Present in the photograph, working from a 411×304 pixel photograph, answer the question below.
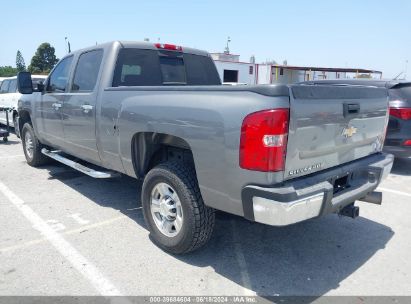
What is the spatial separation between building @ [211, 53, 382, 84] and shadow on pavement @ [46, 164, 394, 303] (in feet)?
106

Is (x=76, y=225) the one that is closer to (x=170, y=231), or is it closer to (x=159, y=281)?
(x=170, y=231)

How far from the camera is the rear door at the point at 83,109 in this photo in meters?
4.28

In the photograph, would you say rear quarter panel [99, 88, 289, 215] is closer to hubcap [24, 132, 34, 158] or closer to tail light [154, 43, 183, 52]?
tail light [154, 43, 183, 52]

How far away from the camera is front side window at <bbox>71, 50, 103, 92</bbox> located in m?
4.43

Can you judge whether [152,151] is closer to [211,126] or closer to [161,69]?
[211,126]

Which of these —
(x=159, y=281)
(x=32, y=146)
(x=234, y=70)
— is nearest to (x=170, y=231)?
(x=159, y=281)

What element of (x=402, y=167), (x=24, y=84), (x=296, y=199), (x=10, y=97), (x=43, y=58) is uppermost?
(x=43, y=58)

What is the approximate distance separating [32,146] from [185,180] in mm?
4709

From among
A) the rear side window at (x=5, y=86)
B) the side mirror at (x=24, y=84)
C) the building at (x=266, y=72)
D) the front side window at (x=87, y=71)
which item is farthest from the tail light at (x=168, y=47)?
the building at (x=266, y=72)

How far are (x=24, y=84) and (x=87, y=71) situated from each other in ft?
5.44

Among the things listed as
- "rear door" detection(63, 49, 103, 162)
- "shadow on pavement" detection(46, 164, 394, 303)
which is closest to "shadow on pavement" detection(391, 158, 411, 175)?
"shadow on pavement" detection(46, 164, 394, 303)

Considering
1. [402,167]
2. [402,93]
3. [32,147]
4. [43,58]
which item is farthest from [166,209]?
[43,58]

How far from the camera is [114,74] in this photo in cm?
414

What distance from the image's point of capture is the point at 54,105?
17.1 ft
